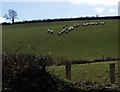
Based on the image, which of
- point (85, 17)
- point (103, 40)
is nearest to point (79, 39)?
point (103, 40)

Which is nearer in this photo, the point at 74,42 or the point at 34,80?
the point at 34,80

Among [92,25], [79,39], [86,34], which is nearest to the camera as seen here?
[79,39]

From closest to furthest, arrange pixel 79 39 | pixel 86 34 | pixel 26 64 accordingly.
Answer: pixel 26 64 < pixel 79 39 < pixel 86 34

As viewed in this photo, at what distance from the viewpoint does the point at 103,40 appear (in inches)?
2245

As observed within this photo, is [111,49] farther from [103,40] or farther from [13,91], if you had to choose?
[13,91]

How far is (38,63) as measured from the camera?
368 inches

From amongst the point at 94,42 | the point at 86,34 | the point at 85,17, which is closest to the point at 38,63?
the point at 94,42

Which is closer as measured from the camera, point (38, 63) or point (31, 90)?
point (31, 90)

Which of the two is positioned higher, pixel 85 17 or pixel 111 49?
pixel 85 17

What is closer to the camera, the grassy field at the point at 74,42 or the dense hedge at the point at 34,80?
the dense hedge at the point at 34,80

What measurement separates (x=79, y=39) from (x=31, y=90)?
5221cm

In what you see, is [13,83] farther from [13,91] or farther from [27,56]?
[27,56]

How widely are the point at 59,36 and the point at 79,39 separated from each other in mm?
6461

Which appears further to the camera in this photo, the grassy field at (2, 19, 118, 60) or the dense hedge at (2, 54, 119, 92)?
the grassy field at (2, 19, 118, 60)
